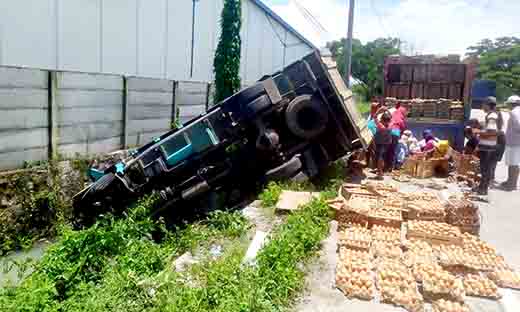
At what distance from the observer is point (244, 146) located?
738cm

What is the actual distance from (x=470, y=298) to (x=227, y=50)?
10.9m

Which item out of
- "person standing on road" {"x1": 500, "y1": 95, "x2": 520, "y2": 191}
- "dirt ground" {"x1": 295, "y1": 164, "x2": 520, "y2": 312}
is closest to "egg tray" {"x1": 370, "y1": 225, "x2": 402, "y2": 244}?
"dirt ground" {"x1": 295, "y1": 164, "x2": 520, "y2": 312}

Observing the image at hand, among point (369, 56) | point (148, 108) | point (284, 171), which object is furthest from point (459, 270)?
point (369, 56)

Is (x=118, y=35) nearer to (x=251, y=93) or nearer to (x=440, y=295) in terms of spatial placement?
(x=251, y=93)

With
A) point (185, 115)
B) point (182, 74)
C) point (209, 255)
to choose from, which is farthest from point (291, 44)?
point (209, 255)

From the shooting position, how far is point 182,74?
12.4m

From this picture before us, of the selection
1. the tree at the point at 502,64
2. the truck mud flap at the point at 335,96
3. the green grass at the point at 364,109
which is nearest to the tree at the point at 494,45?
the tree at the point at 502,64

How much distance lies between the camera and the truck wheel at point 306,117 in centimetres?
730

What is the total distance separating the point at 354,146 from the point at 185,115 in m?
5.03

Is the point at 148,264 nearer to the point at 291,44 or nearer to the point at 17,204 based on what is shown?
the point at 17,204

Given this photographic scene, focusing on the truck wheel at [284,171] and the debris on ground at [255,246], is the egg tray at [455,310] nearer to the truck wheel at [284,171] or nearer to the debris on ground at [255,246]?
the debris on ground at [255,246]

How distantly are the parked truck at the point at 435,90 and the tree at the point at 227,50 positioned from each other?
4.89 metres

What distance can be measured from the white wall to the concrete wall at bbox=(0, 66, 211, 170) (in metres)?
1.08

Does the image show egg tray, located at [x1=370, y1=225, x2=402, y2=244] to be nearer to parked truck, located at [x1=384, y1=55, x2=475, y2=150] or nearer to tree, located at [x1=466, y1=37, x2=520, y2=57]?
parked truck, located at [x1=384, y1=55, x2=475, y2=150]
